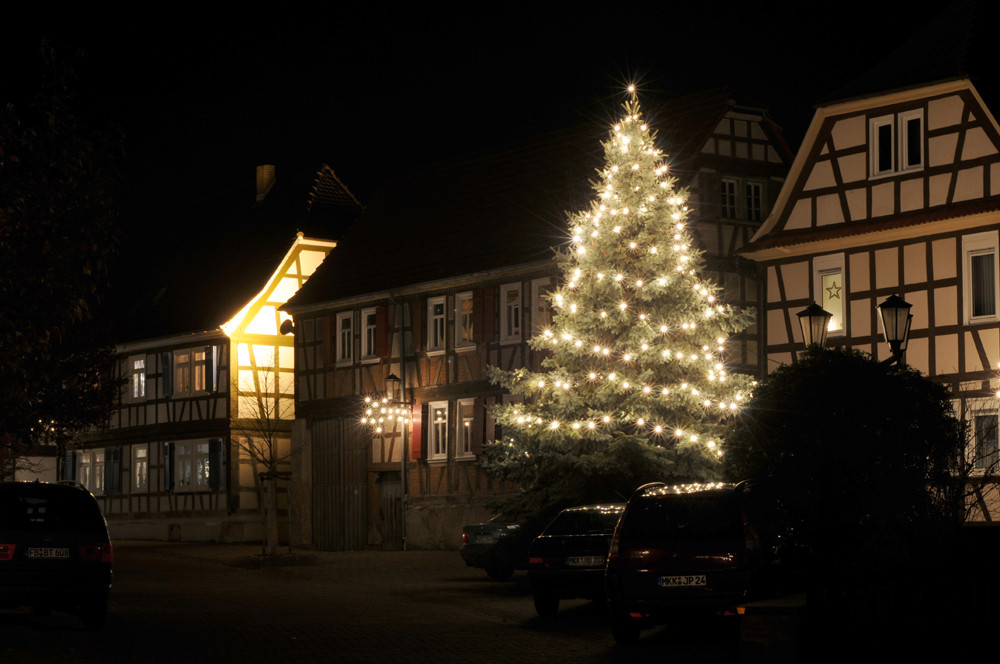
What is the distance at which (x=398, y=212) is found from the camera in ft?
150

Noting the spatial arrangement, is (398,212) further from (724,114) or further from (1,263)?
(1,263)

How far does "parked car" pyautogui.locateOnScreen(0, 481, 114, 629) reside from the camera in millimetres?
17594

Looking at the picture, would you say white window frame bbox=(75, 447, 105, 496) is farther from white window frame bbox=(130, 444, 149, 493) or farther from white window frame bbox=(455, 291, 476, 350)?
white window frame bbox=(455, 291, 476, 350)

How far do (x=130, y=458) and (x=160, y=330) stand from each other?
4571 millimetres

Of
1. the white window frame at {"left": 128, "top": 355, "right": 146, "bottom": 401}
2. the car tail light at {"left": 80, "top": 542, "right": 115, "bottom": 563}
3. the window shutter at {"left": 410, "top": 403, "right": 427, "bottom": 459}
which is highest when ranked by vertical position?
the white window frame at {"left": 128, "top": 355, "right": 146, "bottom": 401}

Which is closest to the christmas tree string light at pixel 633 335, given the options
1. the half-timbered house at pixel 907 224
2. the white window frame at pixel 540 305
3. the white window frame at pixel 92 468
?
the half-timbered house at pixel 907 224

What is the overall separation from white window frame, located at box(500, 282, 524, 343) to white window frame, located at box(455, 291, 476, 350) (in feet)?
3.74

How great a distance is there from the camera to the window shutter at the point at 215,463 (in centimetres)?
4838

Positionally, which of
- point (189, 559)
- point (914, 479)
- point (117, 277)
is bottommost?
point (189, 559)

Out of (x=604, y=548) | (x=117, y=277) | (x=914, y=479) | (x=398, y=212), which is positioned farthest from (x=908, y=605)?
(x=117, y=277)

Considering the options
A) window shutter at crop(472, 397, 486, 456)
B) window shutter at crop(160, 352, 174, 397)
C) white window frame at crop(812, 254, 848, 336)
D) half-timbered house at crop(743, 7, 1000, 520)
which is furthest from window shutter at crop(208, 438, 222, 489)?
white window frame at crop(812, 254, 848, 336)

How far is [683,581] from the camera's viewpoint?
607 inches

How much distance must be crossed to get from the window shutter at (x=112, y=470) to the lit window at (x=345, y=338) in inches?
508

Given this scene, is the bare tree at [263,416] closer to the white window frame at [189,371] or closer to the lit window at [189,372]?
the white window frame at [189,371]
